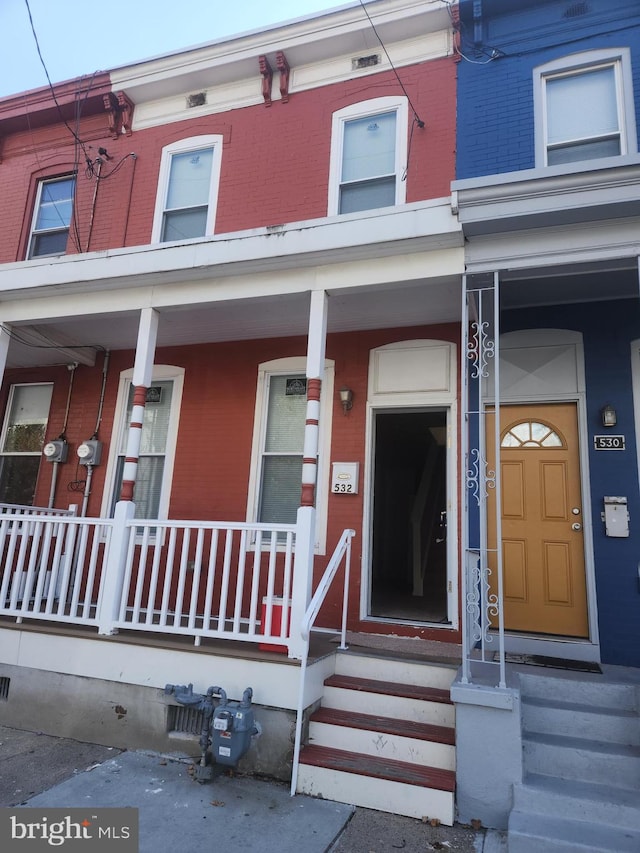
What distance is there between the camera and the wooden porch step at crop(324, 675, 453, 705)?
3742 millimetres

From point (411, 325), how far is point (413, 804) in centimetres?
392

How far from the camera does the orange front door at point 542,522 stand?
4637mm

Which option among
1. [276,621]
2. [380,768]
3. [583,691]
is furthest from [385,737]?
[583,691]

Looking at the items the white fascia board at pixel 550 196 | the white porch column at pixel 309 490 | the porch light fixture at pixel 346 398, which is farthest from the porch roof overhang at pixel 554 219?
the porch light fixture at pixel 346 398

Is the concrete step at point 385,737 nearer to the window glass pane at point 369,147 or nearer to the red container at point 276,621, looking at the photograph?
the red container at point 276,621

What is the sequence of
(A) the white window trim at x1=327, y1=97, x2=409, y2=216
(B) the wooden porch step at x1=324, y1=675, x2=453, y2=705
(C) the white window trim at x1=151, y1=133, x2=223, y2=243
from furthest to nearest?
(C) the white window trim at x1=151, y1=133, x2=223, y2=243
(A) the white window trim at x1=327, y1=97, x2=409, y2=216
(B) the wooden porch step at x1=324, y1=675, x2=453, y2=705

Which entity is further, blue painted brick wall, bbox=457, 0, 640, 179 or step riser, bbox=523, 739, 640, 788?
blue painted brick wall, bbox=457, 0, 640, 179

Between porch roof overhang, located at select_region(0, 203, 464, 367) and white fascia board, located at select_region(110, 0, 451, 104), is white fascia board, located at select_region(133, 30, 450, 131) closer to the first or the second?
white fascia board, located at select_region(110, 0, 451, 104)

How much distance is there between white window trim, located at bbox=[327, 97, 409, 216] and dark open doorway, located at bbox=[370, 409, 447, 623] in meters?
2.91

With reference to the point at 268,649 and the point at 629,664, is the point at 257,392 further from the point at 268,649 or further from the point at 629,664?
the point at 629,664

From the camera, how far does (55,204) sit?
7164mm

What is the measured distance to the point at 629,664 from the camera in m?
4.32

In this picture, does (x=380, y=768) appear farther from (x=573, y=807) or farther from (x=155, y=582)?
(x=155, y=582)

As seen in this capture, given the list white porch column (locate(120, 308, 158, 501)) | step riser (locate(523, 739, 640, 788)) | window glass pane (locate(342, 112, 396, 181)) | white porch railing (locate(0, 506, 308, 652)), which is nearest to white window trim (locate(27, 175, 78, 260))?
white porch column (locate(120, 308, 158, 501))
